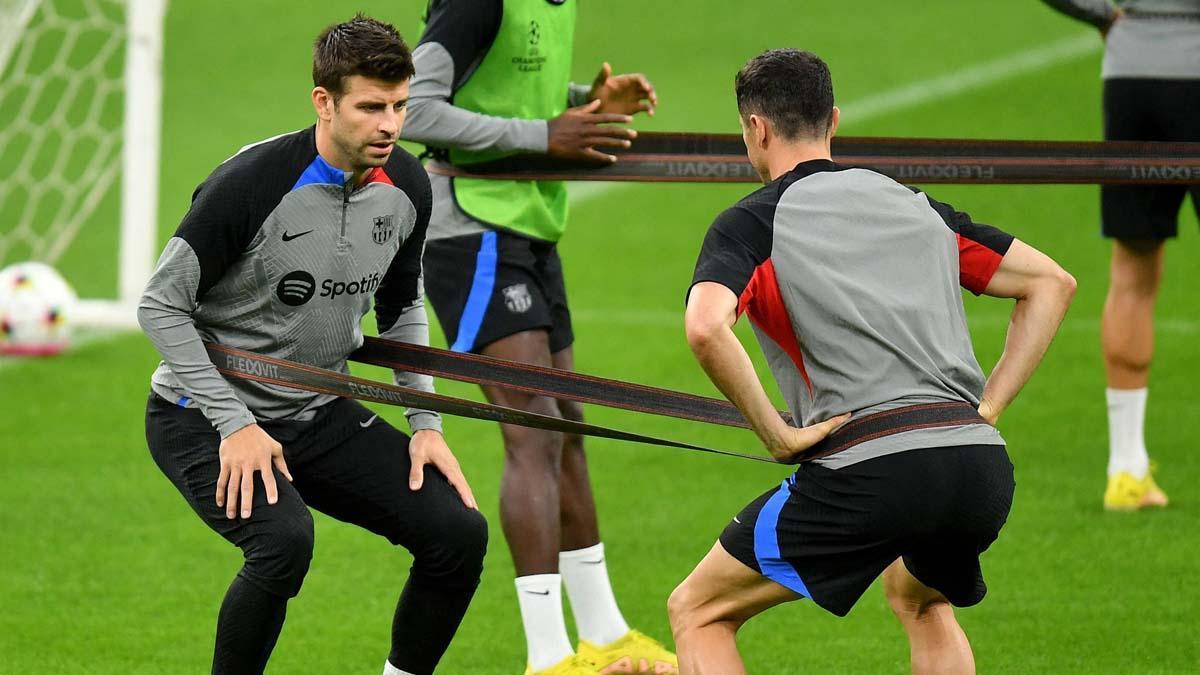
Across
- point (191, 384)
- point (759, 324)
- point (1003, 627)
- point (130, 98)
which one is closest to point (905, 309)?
point (759, 324)

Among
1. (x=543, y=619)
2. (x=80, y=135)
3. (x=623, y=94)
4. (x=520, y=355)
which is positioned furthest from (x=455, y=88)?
(x=80, y=135)

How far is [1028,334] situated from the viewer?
386 centimetres

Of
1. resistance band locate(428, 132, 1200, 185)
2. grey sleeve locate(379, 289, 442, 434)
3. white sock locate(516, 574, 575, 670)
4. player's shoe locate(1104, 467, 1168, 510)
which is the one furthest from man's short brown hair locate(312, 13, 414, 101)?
player's shoe locate(1104, 467, 1168, 510)

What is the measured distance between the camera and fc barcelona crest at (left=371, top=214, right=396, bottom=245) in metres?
4.27

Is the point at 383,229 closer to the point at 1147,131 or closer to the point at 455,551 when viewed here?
the point at 455,551

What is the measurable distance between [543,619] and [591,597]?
1.06 feet

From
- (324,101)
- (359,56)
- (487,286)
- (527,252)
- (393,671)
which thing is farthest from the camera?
(527,252)

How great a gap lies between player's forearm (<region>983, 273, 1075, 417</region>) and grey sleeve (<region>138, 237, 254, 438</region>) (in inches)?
65.4

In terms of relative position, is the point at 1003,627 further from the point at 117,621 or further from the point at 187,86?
the point at 187,86

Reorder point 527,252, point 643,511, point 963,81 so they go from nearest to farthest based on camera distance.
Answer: point 527,252 → point 643,511 → point 963,81

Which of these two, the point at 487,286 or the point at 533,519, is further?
the point at 487,286

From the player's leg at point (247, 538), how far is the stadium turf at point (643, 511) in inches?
41.4

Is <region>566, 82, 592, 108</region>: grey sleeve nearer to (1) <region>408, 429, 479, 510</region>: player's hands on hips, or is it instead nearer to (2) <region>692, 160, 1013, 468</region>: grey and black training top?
(1) <region>408, 429, 479, 510</region>: player's hands on hips

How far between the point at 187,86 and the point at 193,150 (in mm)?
2136
